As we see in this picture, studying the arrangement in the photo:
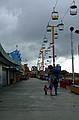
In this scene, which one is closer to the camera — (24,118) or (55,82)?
(24,118)

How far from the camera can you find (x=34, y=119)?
42.0 ft

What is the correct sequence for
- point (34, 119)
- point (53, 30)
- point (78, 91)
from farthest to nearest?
point (53, 30)
point (78, 91)
point (34, 119)

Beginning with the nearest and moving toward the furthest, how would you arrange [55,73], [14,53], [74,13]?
[74,13], [55,73], [14,53]

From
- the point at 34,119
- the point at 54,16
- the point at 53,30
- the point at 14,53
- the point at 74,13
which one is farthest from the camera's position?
the point at 14,53

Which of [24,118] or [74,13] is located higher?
[74,13]

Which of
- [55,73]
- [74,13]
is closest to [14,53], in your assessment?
[55,73]

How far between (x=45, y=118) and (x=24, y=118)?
0.85m

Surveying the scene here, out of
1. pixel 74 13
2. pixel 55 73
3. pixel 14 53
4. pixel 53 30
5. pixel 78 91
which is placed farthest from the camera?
pixel 14 53

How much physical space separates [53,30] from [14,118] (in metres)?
33.6

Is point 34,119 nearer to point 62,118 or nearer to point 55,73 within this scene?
point 62,118

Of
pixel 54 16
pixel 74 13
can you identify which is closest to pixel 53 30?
pixel 54 16

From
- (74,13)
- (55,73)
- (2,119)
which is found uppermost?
(74,13)

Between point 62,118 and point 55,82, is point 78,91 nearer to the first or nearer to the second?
point 55,82

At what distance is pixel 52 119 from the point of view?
1280 cm
